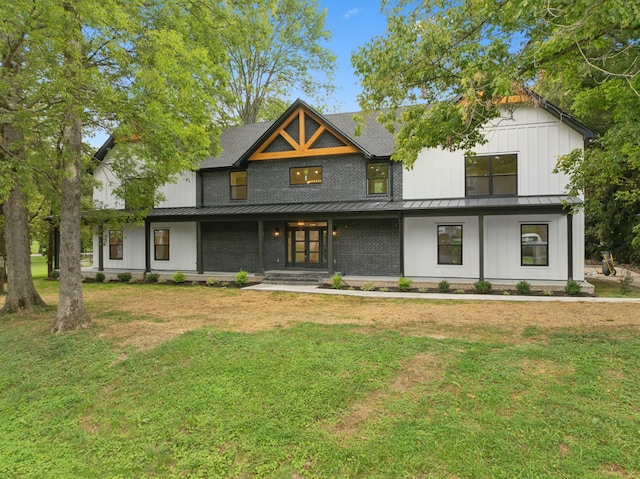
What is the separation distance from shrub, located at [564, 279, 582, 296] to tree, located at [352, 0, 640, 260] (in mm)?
4949

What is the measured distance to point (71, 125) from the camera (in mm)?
6836

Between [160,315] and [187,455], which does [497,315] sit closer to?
[187,455]

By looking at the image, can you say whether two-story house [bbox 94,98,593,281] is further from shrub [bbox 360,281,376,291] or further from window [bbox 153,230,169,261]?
shrub [bbox 360,281,376,291]

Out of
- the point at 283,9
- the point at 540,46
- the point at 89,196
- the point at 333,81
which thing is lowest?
the point at 89,196

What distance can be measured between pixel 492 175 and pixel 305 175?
7484 mm

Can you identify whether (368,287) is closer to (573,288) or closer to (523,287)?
(523,287)

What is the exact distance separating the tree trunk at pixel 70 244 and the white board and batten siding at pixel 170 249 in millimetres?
9821

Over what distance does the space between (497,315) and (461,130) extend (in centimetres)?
436

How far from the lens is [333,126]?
14562 millimetres

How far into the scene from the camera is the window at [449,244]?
13664mm

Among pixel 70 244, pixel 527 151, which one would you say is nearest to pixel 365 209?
pixel 527 151

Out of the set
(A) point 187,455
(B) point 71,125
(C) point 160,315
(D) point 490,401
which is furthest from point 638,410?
(B) point 71,125

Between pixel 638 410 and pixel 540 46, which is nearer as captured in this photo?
pixel 638 410

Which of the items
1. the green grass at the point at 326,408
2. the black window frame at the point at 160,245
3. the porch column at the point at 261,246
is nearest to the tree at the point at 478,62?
the green grass at the point at 326,408
